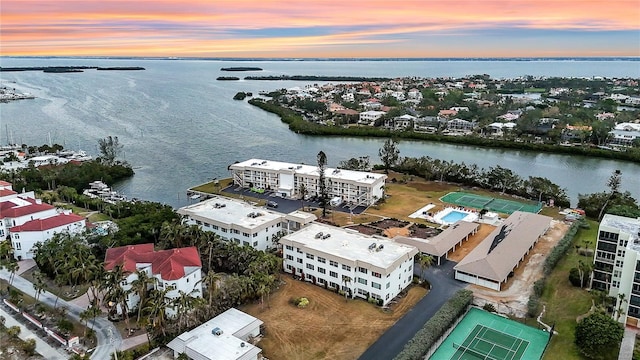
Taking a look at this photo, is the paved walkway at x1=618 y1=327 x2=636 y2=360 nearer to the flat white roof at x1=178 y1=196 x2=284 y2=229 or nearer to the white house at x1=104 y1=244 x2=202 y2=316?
the white house at x1=104 y1=244 x2=202 y2=316

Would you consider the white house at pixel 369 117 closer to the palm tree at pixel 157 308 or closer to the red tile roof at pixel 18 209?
the red tile roof at pixel 18 209

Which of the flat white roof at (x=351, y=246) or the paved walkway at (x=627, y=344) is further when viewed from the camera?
the flat white roof at (x=351, y=246)

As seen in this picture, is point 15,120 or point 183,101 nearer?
point 15,120

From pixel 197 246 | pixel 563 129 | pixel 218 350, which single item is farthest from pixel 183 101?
pixel 218 350

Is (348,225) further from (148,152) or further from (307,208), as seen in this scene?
(148,152)

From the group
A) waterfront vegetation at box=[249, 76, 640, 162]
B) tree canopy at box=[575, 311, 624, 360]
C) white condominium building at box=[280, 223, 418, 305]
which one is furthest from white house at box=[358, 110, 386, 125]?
tree canopy at box=[575, 311, 624, 360]

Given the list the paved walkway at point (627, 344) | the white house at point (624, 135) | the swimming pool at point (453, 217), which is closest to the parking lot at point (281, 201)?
the swimming pool at point (453, 217)

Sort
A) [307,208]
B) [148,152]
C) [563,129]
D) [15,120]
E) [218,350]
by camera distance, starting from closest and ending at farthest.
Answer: [218,350], [307,208], [148,152], [563,129], [15,120]
